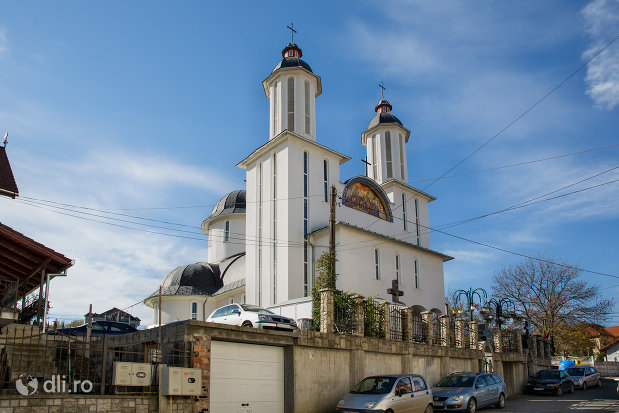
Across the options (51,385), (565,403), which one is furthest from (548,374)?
(51,385)

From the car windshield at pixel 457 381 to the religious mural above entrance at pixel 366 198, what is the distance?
15.6 metres

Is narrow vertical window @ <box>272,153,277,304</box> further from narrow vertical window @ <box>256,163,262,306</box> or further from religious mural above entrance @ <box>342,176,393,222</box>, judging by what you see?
religious mural above entrance @ <box>342,176,393,222</box>

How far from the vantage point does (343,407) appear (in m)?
14.7

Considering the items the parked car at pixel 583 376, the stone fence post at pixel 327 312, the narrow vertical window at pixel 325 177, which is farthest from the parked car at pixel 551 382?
the narrow vertical window at pixel 325 177

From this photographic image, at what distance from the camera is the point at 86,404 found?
36.3ft

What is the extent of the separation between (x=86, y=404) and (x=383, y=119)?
3492cm

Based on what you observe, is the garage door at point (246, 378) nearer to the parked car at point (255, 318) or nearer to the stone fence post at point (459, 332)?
the parked car at point (255, 318)

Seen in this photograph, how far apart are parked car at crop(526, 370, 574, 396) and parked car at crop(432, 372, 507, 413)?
649cm

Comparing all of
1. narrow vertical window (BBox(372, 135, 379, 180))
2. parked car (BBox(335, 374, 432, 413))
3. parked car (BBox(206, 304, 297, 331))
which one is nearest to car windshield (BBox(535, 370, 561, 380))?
parked car (BBox(335, 374, 432, 413))

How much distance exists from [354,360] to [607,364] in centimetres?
3942

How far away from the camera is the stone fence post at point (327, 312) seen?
17.1m

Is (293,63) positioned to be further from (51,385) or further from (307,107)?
(51,385)

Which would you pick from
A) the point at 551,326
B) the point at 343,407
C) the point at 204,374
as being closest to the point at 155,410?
the point at 204,374

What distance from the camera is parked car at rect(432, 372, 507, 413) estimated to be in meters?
17.8
